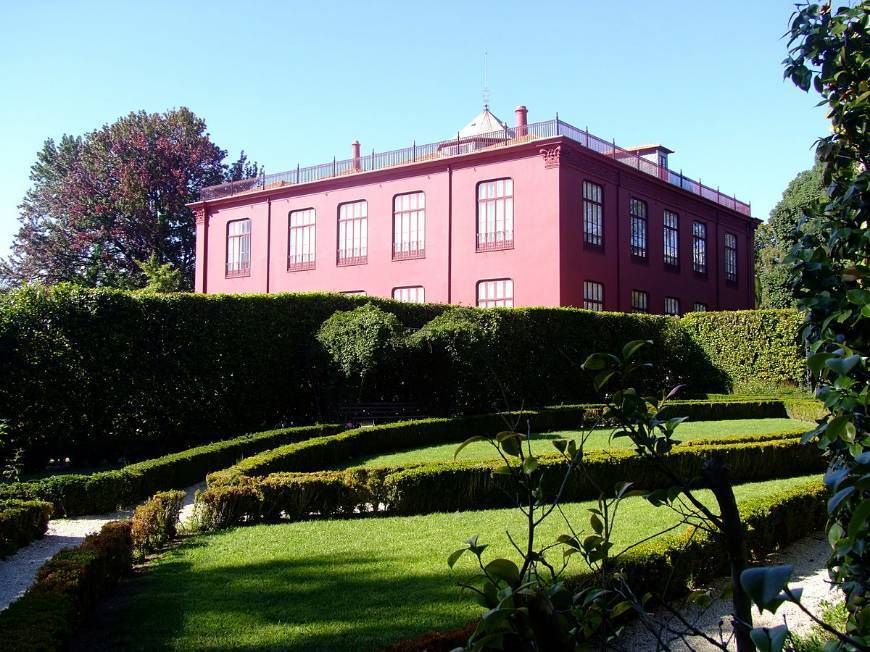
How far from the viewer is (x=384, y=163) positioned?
30266 mm

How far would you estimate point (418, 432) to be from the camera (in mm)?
15773

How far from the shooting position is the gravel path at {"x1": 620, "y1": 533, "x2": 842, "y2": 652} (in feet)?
17.5

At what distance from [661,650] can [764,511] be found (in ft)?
22.6

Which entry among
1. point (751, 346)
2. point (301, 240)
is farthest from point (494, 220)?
point (751, 346)

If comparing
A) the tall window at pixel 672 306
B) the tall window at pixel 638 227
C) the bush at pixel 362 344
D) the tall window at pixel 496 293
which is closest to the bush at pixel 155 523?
the bush at pixel 362 344

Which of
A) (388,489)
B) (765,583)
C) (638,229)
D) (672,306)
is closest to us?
(765,583)

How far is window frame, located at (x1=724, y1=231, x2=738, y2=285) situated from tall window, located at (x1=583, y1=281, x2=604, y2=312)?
42.0 feet

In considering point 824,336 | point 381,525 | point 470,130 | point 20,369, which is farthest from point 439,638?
point 470,130

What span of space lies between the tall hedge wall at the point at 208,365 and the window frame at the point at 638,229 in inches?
290

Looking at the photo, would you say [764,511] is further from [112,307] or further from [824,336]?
[112,307]

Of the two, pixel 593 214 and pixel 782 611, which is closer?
pixel 782 611

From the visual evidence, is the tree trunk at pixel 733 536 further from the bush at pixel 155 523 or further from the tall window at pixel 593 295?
the tall window at pixel 593 295

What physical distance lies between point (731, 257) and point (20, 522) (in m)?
36.2

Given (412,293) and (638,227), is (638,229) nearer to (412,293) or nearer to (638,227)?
(638,227)
